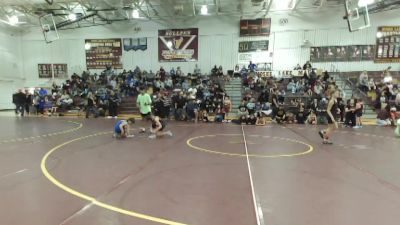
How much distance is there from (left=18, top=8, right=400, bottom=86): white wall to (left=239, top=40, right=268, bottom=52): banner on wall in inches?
16.8

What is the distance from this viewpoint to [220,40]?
22031 millimetres

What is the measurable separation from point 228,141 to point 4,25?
24615mm

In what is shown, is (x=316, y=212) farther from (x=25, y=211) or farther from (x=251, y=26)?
(x=251, y=26)

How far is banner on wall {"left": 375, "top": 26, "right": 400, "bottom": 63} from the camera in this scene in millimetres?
19672

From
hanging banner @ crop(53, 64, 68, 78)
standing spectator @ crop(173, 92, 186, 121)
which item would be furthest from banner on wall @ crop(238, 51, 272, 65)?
hanging banner @ crop(53, 64, 68, 78)

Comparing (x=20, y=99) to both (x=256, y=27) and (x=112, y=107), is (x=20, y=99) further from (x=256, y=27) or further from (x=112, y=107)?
(x=256, y=27)

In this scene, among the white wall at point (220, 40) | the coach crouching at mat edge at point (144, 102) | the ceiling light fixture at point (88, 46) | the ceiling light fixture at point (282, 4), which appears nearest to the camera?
the coach crouching at mat edge at point (144, 102)

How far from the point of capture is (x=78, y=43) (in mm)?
23938

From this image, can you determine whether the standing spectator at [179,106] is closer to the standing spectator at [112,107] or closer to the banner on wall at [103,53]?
the standing spectator at [112,107]

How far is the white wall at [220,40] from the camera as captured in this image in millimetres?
20422

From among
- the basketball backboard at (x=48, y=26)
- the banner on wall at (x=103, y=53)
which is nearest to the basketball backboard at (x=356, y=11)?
the basketball backboard at (x=48, y=26)

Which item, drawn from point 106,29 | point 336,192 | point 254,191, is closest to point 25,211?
point 254,191

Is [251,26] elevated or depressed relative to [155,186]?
elevated

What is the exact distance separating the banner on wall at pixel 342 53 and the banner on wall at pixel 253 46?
11.5 feet
